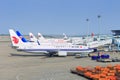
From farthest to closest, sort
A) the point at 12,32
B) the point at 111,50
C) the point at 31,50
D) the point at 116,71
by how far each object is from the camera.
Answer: the point at 111,50 → the point at 12,32 → the point at 31,50 → the point at 116,71

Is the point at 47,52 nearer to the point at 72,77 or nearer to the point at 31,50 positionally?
the point at 31,50

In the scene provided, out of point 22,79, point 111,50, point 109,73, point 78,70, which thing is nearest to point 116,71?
point 109,73

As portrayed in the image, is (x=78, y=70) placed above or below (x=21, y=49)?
below

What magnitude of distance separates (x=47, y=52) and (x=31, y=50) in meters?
4.94

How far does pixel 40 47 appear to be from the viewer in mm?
78812

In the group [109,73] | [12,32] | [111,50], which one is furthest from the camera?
[111,50]

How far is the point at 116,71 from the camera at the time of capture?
138 feet

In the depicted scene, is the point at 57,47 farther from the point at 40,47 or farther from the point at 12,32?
the point at 12,32

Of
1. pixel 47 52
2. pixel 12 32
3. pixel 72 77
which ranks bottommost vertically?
pixel 72 77

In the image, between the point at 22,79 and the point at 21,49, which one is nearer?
the point at 22,79

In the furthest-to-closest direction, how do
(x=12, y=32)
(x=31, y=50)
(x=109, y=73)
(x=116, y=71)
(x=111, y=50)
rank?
(x=111, y=50) < (x=12, y=32) < (x=31, y=50) < (x=116, y=71) < (x=109, y=73)

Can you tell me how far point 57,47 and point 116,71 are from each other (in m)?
38.6

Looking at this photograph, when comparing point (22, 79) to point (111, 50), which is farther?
point (111, 50)

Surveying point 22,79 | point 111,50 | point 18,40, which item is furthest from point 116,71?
point 111,50
